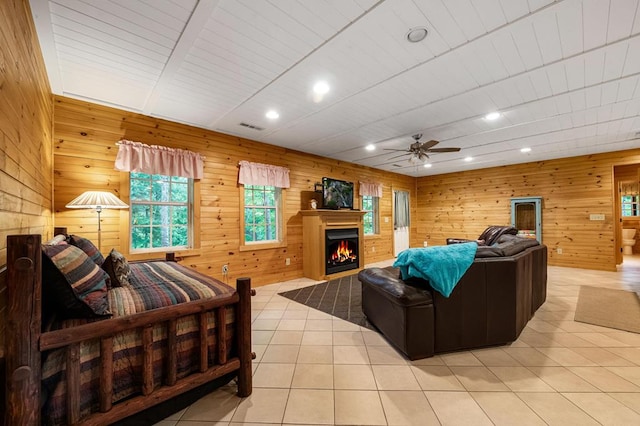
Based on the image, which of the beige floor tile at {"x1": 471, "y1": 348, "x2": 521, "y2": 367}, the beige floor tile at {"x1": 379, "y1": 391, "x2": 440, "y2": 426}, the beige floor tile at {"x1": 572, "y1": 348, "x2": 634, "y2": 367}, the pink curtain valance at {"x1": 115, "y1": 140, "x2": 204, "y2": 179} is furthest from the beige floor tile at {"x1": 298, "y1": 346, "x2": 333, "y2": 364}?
the pink curtain valance at {"x1": 115, "y1": 140, "x2": 204, "y2": 179}

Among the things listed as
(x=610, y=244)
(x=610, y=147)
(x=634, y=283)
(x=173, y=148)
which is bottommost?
(x=634, y=283)

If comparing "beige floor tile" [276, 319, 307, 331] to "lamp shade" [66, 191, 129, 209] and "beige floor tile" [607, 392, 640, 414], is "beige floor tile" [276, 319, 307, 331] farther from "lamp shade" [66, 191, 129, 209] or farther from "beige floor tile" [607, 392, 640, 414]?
"beige floor tile" [607, 392, 640, 414]

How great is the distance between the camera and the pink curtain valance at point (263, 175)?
4438 mm

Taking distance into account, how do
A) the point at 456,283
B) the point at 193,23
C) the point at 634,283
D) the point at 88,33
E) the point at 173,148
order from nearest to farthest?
the point at 193,23, the point at 88,33, the point at 456,283, the point at 173,148, the point at 634,283

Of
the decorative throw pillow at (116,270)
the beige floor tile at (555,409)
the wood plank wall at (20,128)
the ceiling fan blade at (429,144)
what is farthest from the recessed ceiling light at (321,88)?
the beige floor tile at (555,409)

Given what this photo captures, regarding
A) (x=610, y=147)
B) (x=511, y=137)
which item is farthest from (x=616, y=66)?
(x=610, y=147)

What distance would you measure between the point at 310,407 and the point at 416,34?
2768 millimetres

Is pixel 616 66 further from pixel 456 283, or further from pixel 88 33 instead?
pixel 88 33

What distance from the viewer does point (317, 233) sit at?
496cm

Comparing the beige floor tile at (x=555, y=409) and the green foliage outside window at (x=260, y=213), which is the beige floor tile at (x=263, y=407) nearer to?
the beige floor tile at (x=555, y=409)

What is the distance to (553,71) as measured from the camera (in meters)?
2.51

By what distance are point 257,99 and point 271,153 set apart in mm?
1826

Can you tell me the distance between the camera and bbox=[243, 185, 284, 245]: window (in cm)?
468

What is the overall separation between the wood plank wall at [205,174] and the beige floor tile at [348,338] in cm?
231
